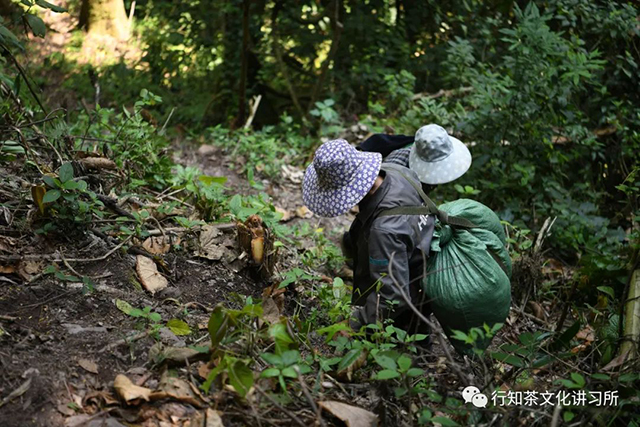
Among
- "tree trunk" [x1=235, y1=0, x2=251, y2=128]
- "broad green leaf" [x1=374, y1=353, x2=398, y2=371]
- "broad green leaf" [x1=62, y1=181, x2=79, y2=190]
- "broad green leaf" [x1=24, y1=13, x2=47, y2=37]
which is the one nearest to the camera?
"broad green leaf" [x1=374, y1=353, x2=398, y2=371]

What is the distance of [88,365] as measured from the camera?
2.53 metres

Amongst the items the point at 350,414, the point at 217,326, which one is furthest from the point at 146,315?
the point at 350,414

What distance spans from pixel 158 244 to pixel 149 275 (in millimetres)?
353

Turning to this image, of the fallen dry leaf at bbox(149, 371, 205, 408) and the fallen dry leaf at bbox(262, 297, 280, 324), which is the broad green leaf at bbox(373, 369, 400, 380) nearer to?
the fallen dry leaf at bbox(149, 371, 205, 408)

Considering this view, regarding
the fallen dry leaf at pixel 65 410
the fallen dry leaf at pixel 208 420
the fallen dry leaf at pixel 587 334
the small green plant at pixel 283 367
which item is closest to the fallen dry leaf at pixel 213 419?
the fallen dry leaf at pixel 208 420

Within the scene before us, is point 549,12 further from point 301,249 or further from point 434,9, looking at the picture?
point 301,249

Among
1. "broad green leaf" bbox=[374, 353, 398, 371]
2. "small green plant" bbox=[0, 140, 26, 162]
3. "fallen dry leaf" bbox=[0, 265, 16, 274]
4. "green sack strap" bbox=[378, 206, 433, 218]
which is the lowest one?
"broad green leaf" bbox=[374, 353, 398, 371]

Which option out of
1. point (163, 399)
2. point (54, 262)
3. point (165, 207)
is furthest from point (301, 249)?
point (163, 399)

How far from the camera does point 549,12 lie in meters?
6.24

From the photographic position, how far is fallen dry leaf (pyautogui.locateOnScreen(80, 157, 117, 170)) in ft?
12.8

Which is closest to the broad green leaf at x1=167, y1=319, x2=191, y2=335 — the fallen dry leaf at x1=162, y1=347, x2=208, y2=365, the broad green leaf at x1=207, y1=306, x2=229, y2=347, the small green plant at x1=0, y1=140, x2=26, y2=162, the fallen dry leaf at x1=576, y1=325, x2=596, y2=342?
the fallen dry leaf at x1=162, y1=347, x2=208, y2=365

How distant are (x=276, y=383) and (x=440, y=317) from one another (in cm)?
116

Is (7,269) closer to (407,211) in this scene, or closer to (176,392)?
(176,392)

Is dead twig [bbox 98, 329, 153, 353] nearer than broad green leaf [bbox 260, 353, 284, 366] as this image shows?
No
